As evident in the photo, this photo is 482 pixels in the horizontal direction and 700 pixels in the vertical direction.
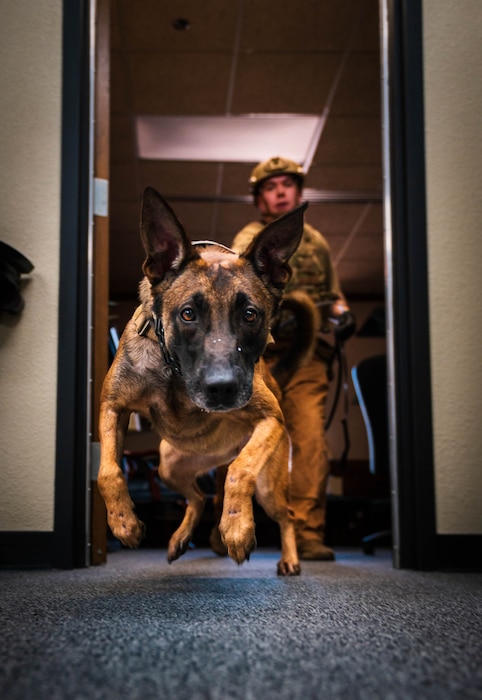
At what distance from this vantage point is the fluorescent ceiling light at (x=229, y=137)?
5.41m

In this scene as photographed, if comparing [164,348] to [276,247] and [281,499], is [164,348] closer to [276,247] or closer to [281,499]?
[276,247]

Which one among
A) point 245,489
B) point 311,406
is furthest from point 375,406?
point 245,489

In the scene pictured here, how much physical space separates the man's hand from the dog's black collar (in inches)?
60.0

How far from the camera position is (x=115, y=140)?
5668 mm

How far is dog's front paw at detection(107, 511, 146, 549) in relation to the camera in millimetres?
1593

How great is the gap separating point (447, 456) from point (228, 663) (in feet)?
6.04

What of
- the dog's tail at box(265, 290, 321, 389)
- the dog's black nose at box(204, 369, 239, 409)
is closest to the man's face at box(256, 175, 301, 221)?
the dog's tail at box(265, 290, 321, 389)

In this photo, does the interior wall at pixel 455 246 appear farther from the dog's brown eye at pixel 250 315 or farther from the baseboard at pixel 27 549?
the baseboard at pixel 27 549

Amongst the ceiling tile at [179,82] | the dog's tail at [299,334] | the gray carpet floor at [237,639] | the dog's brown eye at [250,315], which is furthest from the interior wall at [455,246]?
the ceiling tile at [179,82]

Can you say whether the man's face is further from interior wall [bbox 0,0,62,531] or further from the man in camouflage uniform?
interior wall [bbox 0,0,62,531]

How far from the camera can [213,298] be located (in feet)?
5.24

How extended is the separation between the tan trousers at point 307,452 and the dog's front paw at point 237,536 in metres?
1.63

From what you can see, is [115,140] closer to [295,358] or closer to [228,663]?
[295,358]

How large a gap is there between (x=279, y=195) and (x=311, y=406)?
3.40 feet
